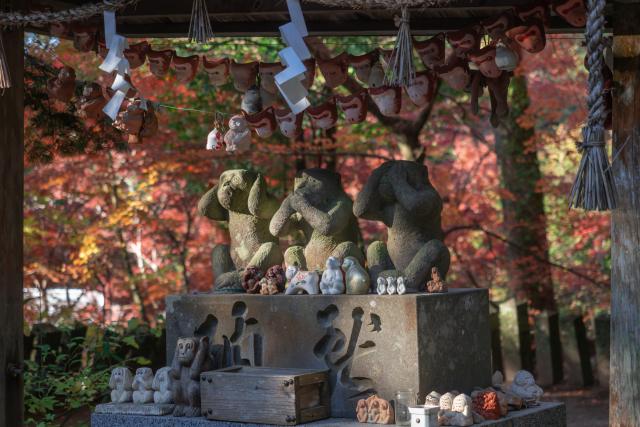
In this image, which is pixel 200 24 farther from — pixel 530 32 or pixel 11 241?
pixel 530 32

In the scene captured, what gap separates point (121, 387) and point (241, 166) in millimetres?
4914

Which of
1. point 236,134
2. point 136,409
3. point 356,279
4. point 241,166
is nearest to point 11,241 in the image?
point 136,409

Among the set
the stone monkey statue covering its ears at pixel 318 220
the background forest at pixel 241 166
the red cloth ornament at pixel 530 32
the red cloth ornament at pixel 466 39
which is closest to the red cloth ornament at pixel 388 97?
the red cloth ornament at pixel 466 39

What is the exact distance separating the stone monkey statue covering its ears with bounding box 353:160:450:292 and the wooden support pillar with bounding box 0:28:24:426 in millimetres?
1845

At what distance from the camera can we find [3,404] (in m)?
4.83

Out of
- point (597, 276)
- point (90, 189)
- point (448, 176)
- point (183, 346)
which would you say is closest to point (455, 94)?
point (448, 176)

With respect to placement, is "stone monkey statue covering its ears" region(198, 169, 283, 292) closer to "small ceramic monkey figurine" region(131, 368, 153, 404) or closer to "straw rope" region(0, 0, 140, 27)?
"small ceramic monkey figurine" region(131, 368, 153, 404)

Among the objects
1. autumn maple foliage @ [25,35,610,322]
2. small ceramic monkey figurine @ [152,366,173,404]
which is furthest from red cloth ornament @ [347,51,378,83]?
autumn maple foliage @ [25,35,610,322]

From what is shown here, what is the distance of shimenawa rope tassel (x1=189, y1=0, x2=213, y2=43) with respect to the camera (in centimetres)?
452

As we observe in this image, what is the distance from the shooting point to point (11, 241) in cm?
488

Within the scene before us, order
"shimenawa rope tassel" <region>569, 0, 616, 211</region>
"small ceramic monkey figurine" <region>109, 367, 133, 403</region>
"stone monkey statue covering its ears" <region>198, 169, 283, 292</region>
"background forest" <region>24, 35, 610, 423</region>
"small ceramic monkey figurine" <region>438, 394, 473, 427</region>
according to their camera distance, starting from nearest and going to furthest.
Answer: "shimenawa rope tassel" <region>569, 0, 616, 211</region> < "small ceramic monkey figurine" <region>438, 394, 473, 427</region> < "small ceramic monkey figurine" <region>109, 367, 133, 403</region> < "stone monkey statue covering its ears" <region>198, 169, 283, 292</region> < "background forest" <region>24, 35, 610, 423</region>

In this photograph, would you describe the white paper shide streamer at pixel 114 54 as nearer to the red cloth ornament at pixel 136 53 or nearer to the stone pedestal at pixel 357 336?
the red cloth ornament at pixel 136 53

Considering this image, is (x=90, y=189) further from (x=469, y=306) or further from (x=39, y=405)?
(x=469, y=306)

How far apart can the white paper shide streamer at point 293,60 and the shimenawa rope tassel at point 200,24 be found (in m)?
0.58
